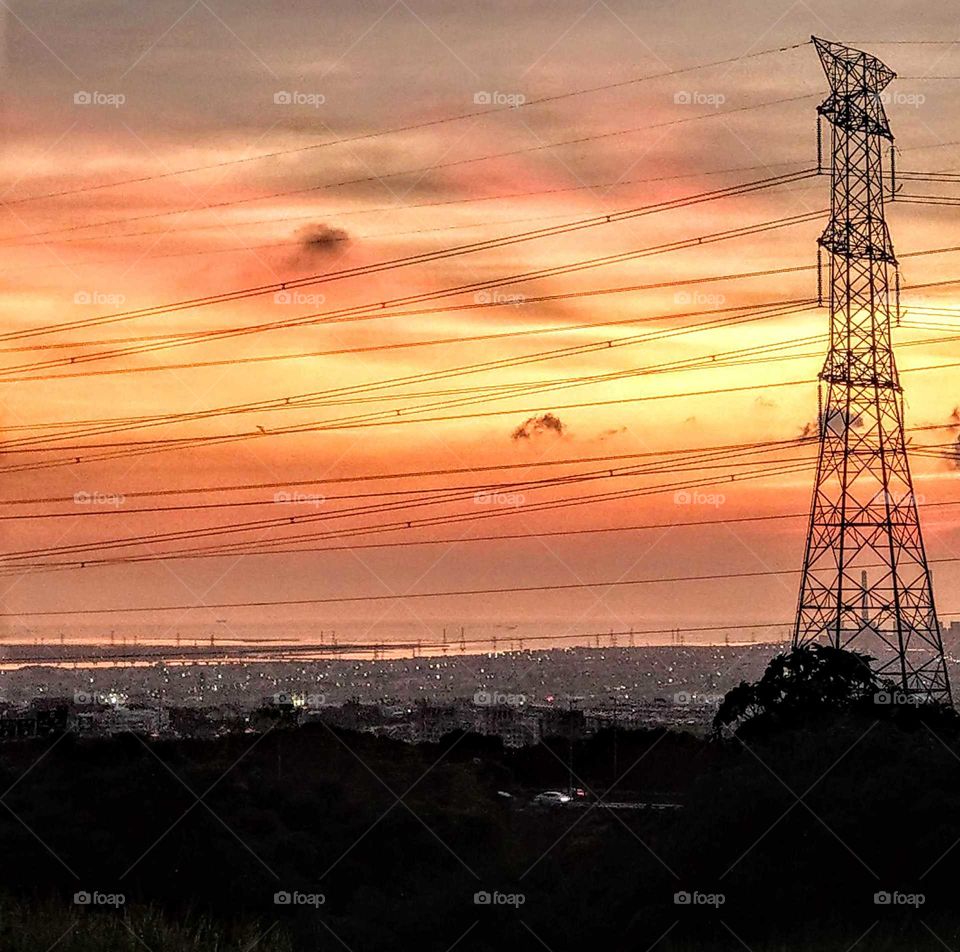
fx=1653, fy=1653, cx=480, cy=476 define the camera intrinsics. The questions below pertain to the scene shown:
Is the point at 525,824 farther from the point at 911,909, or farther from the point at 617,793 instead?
the point at 911,909

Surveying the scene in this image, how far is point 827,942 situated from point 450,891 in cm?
1781

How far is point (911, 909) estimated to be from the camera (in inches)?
1631
